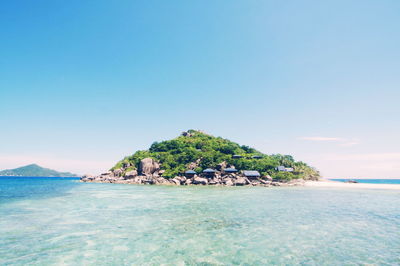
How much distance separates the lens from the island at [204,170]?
5059 centimetres

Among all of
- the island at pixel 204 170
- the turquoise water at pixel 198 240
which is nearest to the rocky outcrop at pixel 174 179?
the island at pixel 204 170

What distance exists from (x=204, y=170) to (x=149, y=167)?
654 inches

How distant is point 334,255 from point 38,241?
464 inches

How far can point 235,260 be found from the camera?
6887mm

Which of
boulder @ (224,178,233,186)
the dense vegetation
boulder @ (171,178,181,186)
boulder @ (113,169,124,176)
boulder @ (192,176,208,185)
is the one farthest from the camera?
boulder @ (113,169,124,176)

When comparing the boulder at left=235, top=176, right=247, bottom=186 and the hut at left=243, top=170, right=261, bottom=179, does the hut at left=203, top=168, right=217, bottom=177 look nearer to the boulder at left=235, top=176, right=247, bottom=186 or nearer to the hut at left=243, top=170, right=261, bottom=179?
the boulder at left=235, top=176, right=247, bottom=186

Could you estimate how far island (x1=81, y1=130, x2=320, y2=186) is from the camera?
50.6 m

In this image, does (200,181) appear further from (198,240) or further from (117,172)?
(198,240)

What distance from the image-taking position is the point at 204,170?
174 ft

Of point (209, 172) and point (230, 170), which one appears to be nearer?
point (230, 170)

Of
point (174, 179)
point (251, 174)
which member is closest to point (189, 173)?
point (174, 179)

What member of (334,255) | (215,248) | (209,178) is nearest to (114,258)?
(215,248)

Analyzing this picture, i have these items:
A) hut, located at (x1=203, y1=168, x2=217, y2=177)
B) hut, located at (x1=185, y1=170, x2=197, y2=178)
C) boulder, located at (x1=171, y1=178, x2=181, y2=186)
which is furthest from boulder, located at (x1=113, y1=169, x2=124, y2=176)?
hut, located at (x1=203, y1=168, x2=217, y2=177)

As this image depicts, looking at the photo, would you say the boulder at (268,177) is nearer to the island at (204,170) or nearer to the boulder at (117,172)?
the island at (204,170)
